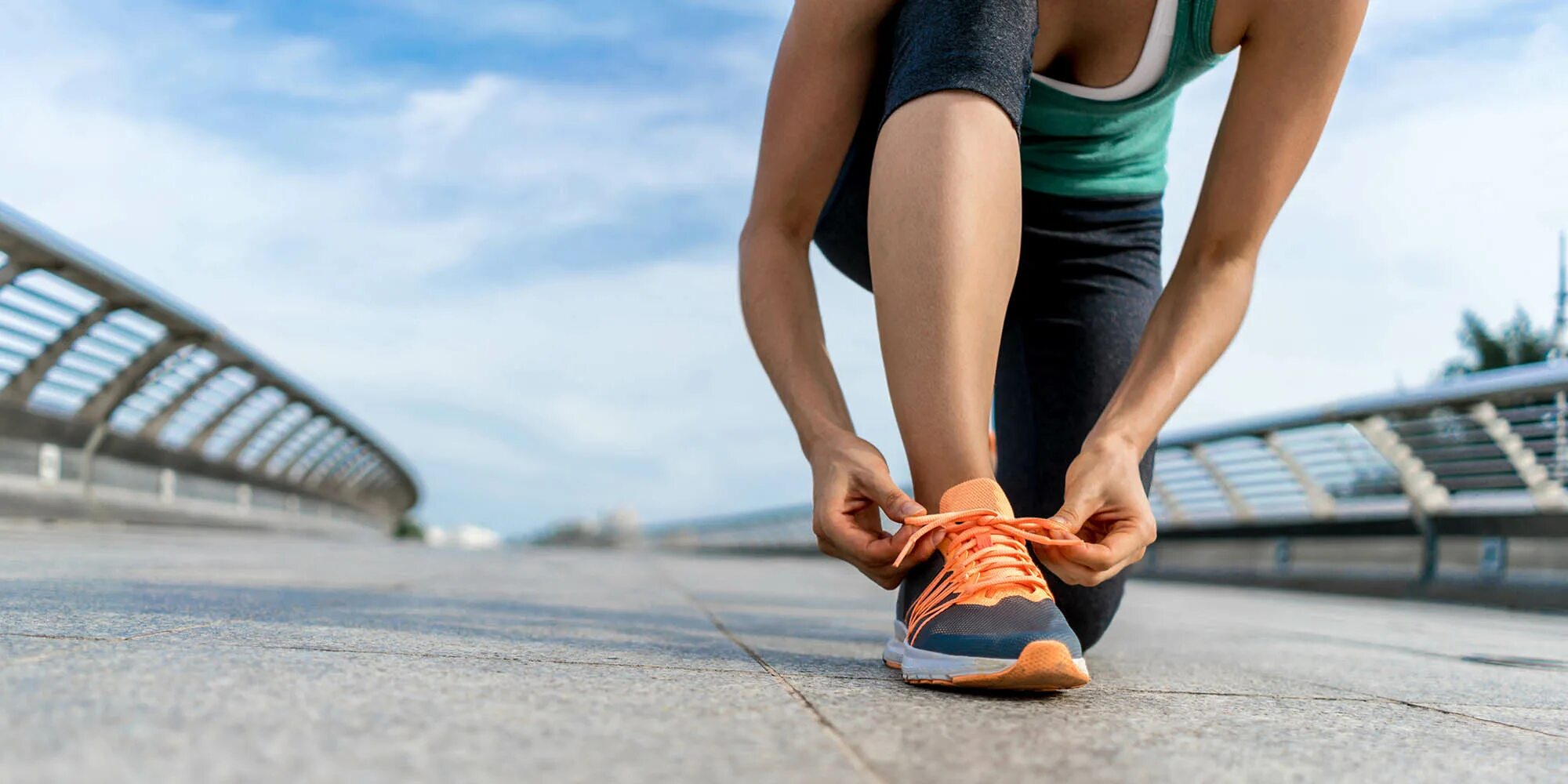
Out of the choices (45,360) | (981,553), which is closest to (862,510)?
(981,553)

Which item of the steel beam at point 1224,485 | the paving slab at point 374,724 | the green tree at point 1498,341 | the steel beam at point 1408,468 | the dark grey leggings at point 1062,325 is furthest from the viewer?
the green tree at point 1498,341

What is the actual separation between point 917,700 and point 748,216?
1.02 m

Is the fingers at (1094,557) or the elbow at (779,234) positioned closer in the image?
the fingers at (1094,557)

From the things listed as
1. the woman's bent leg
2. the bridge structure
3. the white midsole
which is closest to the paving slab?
the white midsole

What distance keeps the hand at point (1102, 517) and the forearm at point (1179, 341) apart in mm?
75

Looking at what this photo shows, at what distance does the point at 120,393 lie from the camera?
8.20 meters

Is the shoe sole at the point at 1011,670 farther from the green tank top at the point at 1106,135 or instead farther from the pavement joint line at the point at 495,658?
the green tank top at the point at 1106,135

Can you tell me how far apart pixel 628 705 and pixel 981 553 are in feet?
1.79

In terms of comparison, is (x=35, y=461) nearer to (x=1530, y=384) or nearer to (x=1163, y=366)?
(x=1163, y=366)

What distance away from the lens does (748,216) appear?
199cm

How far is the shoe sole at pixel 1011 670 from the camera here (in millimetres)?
1292

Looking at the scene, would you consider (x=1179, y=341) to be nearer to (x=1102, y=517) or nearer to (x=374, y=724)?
(x=1102, y=517)

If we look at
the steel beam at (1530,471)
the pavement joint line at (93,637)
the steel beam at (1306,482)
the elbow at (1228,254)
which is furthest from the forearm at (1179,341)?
the steel beam at (1306,482)

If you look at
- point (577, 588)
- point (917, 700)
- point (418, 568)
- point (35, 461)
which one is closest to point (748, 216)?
point (917, 700)
